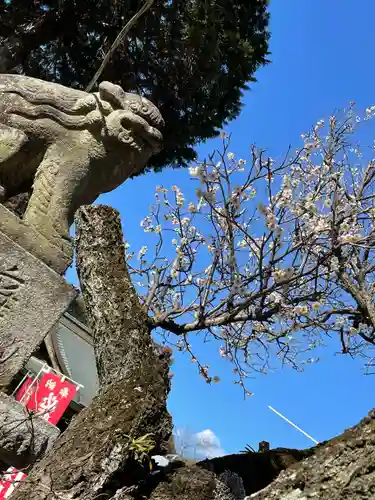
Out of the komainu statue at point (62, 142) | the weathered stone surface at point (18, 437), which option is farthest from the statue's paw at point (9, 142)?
the weathered stone surface at point (18, 437)

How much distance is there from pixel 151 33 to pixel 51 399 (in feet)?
21.0

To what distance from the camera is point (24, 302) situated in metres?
2.76

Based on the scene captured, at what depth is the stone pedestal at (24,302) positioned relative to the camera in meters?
2.68

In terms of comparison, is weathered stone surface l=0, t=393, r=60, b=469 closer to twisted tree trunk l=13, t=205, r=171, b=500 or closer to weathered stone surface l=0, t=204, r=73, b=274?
twisted tree trunk l=13, t=205, r=171, b=500

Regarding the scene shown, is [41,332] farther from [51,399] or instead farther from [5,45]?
[5,45]

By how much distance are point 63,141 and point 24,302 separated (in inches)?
46.7

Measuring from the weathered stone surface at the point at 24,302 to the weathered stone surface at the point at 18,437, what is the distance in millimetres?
Result: 177

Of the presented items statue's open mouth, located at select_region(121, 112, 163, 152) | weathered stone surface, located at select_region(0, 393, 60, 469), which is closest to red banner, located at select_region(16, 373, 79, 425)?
weathered stone surface, located at select_region(0, 393, 60, 469)

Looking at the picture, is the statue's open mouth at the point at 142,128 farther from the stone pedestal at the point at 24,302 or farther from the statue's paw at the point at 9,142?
the stone pedestal at the point at 24,302

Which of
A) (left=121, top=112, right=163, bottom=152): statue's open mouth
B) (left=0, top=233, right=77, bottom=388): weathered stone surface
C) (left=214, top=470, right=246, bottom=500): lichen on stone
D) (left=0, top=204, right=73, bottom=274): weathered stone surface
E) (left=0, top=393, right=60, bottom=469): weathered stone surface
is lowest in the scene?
(left=0, top=393, right=60, bottom=469): weathered stone surface

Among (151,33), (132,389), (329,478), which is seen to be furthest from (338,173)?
(329,478)

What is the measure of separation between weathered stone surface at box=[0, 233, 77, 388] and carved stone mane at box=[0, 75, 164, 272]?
31cm

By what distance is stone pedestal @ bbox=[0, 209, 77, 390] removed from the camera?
8.79ft

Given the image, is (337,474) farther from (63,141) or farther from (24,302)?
(63,141)
